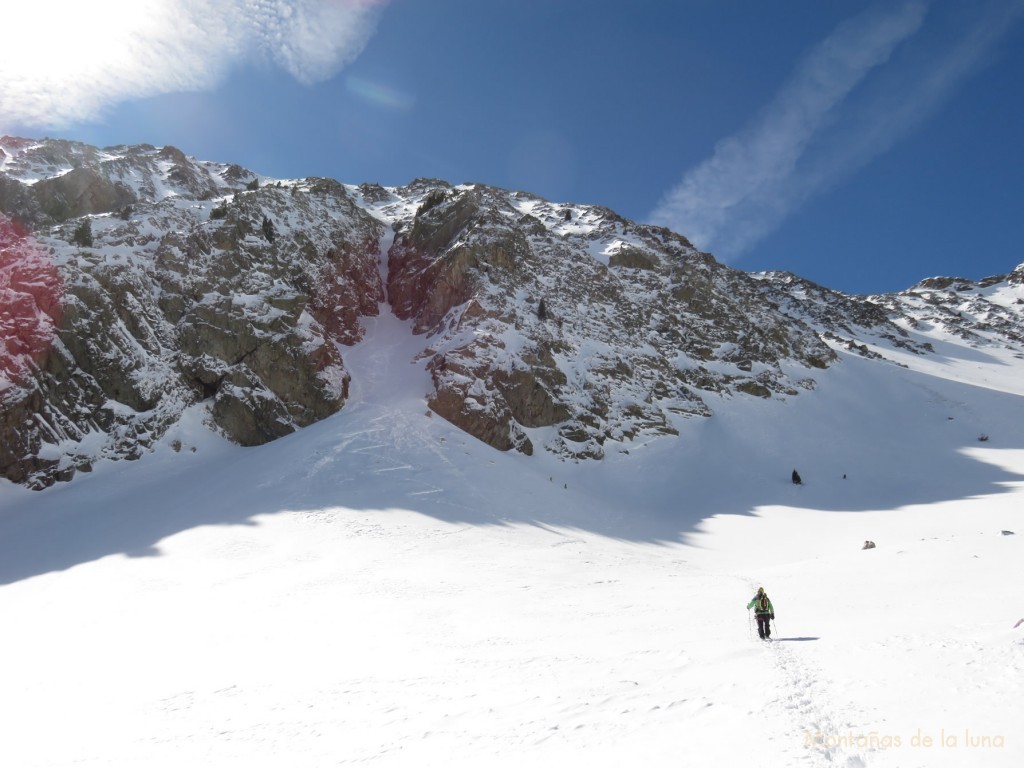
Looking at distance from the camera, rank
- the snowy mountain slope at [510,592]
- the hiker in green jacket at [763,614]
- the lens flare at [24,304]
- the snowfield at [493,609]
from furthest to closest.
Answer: the lens flare at [24,304]
the hiker in green jacket at [763,614]
the snowy mountain slope at [510,592]
the snowfield at [493,609]

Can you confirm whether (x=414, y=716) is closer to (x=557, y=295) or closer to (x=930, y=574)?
(x=930, y=574)

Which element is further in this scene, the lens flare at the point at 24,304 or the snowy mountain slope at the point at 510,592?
the lens flare at the point at 24,304

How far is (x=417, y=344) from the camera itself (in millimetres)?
55469

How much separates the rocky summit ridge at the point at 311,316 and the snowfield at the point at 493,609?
3.96 metres

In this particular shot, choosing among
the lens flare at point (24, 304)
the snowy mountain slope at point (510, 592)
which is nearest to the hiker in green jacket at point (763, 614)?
the snowy mountain slope at point (510, 592)

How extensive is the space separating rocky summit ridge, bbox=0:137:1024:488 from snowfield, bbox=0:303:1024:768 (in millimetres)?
3959

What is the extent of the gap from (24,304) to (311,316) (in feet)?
65.9

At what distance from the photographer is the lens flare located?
116 feet

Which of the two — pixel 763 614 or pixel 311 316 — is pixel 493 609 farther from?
pixel 311 316

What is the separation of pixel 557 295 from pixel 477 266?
940 centimetres

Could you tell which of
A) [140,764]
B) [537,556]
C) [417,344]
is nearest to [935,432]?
[537,556]

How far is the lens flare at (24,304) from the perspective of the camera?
3525 centimetres

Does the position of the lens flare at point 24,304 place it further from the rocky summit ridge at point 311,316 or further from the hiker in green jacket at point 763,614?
the hiker in green jacket at point 763,614

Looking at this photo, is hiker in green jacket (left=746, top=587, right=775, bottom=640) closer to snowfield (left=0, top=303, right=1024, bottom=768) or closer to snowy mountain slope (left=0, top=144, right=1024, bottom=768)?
snowy mountain slope (left=0, top=144, right=1024, bottom=768)
